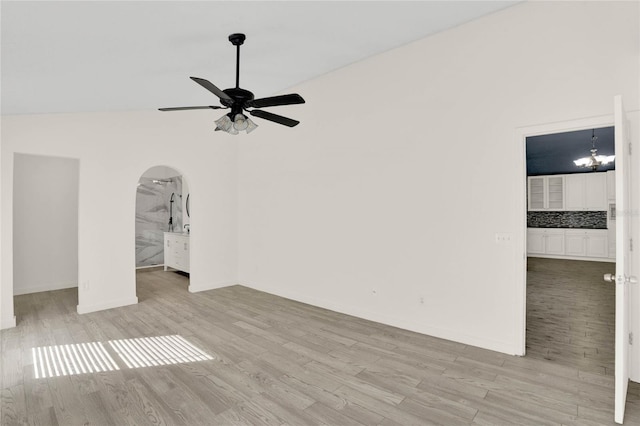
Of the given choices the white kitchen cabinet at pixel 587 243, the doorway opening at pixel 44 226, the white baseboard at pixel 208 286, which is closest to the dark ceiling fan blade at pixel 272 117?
the white baseboard at pixel 208 286

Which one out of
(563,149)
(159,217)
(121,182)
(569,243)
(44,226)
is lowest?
(569,243)

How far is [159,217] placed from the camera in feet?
26.2

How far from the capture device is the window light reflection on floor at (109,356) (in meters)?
2.77

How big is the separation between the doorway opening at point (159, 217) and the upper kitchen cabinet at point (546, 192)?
9.18m

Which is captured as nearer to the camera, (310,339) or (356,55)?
(310,339)

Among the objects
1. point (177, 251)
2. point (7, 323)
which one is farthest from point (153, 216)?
point (7, 323)

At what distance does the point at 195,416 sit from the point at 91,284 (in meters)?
3.26

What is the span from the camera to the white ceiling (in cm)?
209

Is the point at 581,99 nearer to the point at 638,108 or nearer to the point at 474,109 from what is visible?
the point at 638,108

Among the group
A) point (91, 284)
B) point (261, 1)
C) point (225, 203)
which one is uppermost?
point (261, 1)

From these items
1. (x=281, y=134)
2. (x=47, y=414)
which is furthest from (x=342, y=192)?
(x=47, y=414)

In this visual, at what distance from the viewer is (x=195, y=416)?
83.0 inches

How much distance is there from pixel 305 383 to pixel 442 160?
8.39ft

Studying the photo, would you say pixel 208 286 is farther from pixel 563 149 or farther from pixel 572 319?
pixel 563 149
